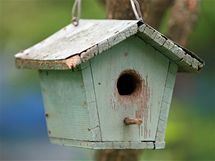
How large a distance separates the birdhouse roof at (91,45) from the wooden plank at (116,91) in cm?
5

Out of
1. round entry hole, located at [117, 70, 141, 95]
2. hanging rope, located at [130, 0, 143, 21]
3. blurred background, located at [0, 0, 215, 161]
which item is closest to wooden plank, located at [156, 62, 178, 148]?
round entry hole, located at [117, 70, 141, 95]

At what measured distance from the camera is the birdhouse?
2.85 m

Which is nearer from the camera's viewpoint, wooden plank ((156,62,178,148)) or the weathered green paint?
the weathered green paint

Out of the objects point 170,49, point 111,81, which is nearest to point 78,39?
point 111,81

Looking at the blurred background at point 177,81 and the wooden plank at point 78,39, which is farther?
the blurred background at point 177,81

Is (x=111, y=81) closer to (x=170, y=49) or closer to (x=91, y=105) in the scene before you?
(x=91, y=105)

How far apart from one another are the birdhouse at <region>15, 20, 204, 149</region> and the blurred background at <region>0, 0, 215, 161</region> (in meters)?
1.69

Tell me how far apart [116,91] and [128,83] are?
0.47 ft

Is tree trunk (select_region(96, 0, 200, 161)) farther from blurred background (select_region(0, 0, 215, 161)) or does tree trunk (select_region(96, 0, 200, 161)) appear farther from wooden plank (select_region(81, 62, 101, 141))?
blurred background (select_region(0, 0, 215, 161))

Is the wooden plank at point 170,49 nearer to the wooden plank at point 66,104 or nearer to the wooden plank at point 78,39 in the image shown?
the wooden plank at point 78,39

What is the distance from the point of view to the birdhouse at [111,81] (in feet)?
9.36

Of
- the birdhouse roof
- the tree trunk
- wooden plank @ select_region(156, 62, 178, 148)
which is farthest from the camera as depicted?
the tree trunk

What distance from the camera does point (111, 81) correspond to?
2898mm

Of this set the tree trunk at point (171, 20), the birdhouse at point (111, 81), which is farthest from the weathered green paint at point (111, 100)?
the tree trunk at point (171, 20)
